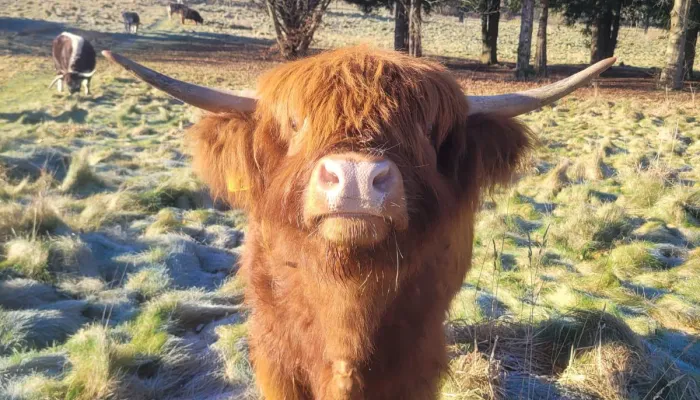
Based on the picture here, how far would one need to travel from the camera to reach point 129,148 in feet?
28.1

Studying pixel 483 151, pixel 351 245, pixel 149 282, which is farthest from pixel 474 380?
pixel 149 282

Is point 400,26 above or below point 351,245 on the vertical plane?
above

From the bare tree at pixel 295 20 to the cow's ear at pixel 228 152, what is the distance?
1747 cm

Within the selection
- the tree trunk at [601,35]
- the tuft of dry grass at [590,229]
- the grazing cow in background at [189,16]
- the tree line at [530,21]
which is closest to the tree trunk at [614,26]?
the tree line at [530,21]

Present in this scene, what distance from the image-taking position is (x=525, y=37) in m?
17.7

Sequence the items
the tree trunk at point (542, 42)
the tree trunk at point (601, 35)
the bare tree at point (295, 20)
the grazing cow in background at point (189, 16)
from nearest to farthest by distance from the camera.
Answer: the tree trunk at point (542, 42)
the bare tree at point (295, 20)
the tree trunk at point (601, 35)
the grazing cow in background at point (189, 16)

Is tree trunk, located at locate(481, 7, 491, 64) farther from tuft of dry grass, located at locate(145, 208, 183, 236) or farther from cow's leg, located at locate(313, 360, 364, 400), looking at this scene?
cow's leg, located at locate(313, 360, 364, 400)

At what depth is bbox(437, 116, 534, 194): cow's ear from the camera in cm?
220

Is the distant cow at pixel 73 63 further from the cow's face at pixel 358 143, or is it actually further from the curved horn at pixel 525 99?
the curved horn at pixel 525 99

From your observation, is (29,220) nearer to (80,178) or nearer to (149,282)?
(149,282)

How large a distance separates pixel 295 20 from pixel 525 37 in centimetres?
872

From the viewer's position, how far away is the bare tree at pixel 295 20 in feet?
63.1

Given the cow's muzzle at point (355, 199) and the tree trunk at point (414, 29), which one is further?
the tree trunk at point (414, 29)

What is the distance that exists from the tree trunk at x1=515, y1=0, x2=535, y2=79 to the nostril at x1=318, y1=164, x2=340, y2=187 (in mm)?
17788
